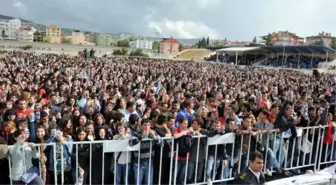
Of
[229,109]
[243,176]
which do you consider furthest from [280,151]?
[243,176]

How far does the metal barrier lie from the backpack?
0.18 feet

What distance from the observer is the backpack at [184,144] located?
5.00 metres

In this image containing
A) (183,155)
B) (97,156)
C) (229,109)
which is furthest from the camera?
(229,109)

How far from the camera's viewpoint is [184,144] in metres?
5.01

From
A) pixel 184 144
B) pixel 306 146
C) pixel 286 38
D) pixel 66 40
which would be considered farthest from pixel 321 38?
pixel 184 144

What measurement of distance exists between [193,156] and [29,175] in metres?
2.48

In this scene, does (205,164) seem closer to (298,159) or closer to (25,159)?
(298,159)

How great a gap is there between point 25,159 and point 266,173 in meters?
4.23

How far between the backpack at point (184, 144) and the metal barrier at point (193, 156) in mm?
55

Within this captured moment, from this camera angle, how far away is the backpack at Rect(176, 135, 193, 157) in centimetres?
500

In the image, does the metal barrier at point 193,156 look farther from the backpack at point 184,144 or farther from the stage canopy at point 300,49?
the stage canopy at point 300,49

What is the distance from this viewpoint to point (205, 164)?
5.30 metres

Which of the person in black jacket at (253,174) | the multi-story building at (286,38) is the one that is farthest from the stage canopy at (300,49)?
the multi-story building at (286,38)

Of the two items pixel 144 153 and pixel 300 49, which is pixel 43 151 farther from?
pixel 300 49
